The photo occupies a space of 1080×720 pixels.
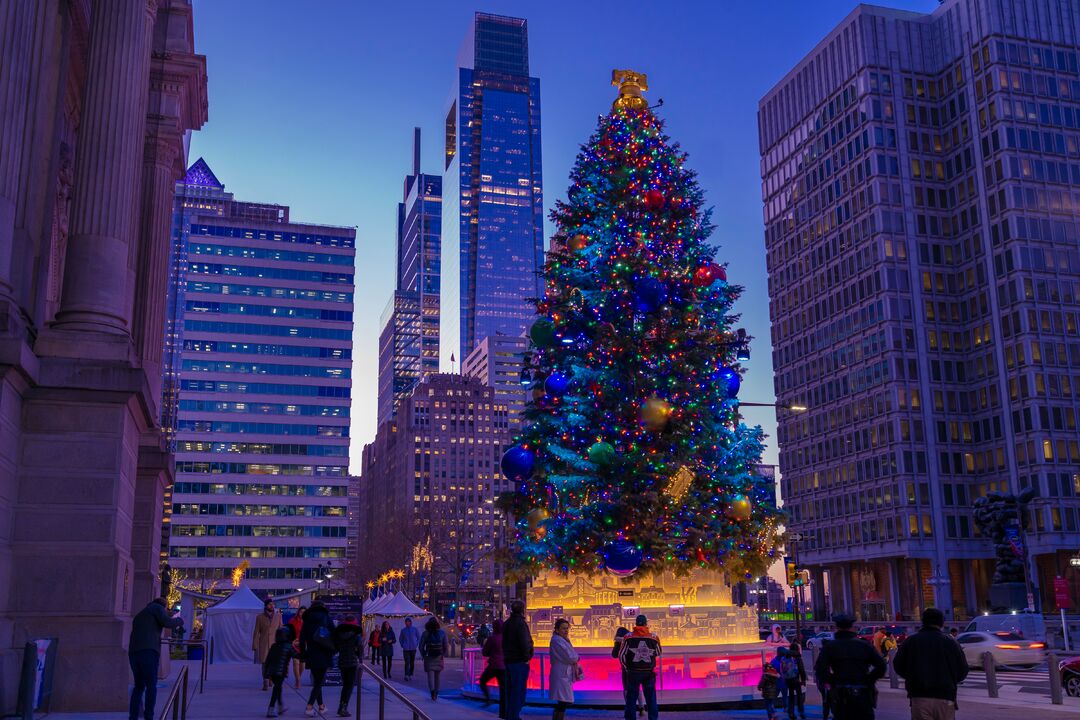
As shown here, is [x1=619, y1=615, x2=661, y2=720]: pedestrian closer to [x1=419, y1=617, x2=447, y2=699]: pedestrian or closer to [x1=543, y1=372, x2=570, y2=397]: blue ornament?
[x1=419, y1=617, x2=447, y2=699]: pedestrian

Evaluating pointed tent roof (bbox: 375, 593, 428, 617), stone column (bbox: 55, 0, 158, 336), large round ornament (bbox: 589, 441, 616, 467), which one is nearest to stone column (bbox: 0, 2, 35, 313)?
stone column (bbox: 55, 0, 158, 336)

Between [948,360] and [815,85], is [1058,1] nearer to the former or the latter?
[815,85]

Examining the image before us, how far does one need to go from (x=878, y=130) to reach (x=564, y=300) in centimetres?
7960

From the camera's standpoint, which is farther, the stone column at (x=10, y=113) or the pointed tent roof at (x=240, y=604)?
the pointed tent roof at (x=240, y=604)

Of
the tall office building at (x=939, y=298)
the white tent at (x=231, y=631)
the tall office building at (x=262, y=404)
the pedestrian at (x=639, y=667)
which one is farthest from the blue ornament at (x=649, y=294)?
the tall office building at (x=262, y=404)

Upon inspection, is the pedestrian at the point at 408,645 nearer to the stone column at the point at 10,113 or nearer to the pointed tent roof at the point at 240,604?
the pointed tent roof at the point at 240,604

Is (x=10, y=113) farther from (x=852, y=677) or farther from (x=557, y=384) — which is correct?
(x=557, y=384)

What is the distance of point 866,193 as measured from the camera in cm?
9775

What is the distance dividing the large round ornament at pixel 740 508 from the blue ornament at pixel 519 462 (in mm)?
5271

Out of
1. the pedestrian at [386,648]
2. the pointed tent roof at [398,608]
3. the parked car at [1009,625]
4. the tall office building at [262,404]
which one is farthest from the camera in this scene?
the tall office building at [262,404]

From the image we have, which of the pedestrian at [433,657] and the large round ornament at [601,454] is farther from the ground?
the large round ornament at [601,454]

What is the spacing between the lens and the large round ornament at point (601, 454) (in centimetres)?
2428

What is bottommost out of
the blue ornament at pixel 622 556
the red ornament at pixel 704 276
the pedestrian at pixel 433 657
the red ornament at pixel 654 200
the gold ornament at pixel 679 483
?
the pedestrian at pixel 433 657

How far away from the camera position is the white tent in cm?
4944
